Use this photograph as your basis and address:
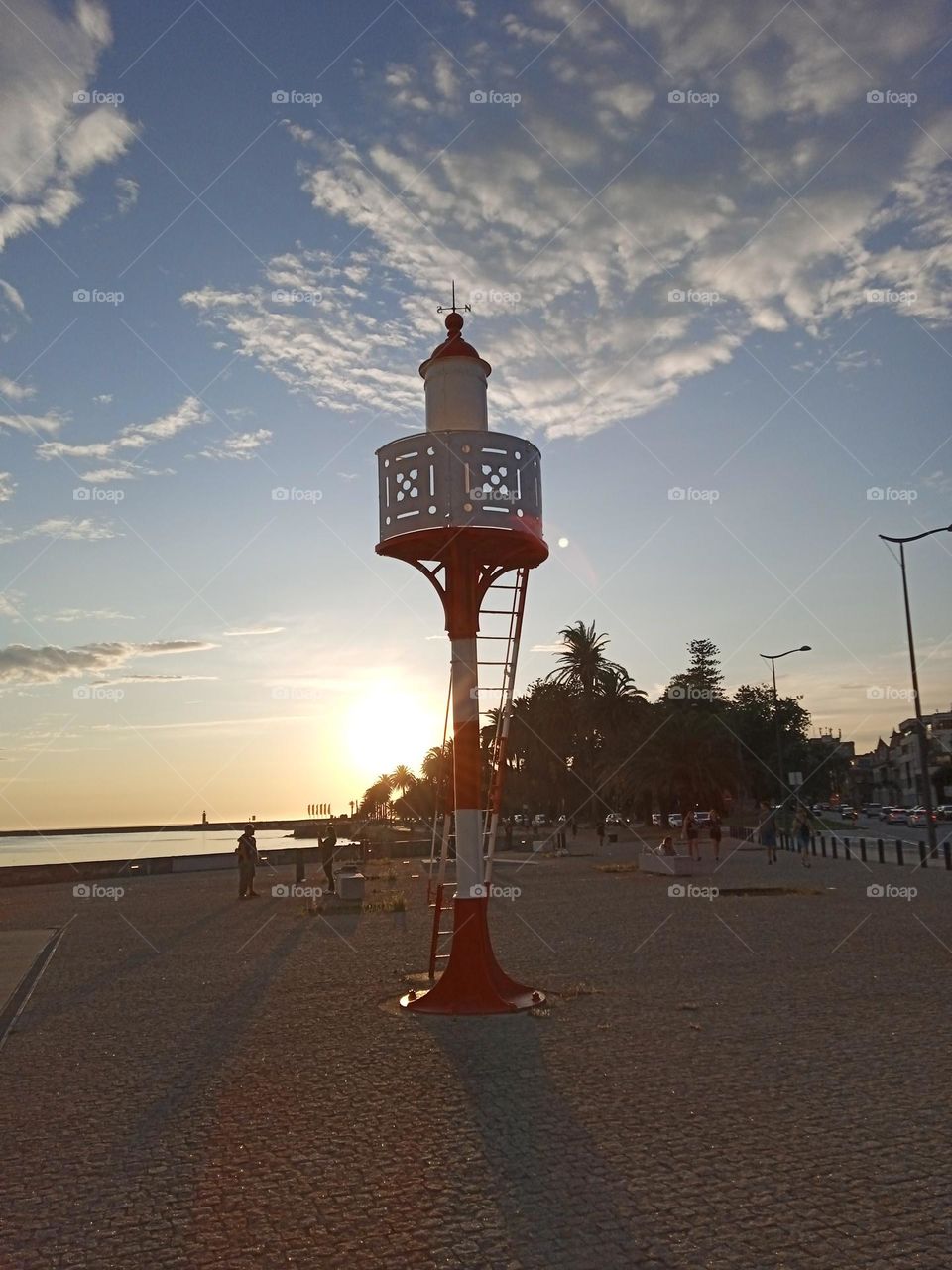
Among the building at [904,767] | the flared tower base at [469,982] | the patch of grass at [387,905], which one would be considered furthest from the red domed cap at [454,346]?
the building at [904,767]

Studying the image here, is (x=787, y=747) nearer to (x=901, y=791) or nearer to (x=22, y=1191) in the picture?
(x=901, y=791)

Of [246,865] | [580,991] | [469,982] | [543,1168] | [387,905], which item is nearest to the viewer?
[543,1168]

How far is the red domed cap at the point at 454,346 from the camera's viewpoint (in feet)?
41.0

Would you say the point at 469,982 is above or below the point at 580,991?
above

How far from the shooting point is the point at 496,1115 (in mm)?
7809

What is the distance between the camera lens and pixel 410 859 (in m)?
50.7

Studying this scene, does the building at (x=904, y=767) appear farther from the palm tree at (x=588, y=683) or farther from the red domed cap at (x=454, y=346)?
the red domed cap at (x=454, y=346)

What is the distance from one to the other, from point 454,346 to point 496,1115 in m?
8.58

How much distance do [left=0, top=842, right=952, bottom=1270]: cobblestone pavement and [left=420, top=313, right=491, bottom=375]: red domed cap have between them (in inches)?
302

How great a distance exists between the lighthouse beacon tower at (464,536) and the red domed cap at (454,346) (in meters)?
0.02

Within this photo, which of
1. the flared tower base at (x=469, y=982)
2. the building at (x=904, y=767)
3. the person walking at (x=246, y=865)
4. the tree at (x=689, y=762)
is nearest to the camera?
the flared tower base at (x=469, y=982)

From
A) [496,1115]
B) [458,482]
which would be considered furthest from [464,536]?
[496,1115]

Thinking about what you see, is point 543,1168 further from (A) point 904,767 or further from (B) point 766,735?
(A) point 904,767

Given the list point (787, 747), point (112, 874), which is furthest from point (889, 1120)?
point (787, 747)
